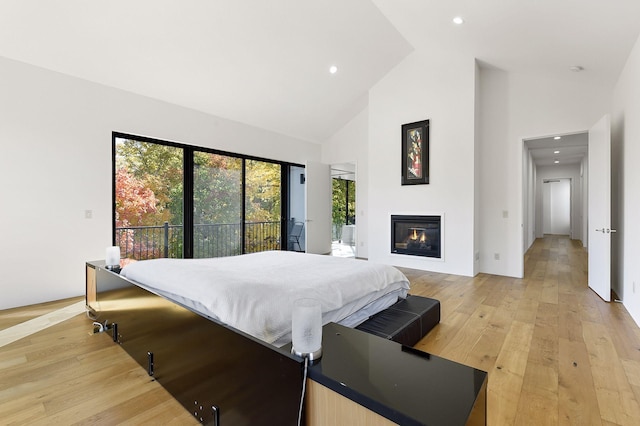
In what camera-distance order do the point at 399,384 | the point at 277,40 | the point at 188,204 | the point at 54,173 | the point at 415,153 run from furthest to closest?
the point at 415,153 < the point at 188,204 < the point at 277,40 < the point at 54,173 < the point at 399,384

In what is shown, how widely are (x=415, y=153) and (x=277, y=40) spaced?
105 inches

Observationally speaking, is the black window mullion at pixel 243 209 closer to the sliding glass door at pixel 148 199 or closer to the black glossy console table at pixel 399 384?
the sliding glass door at pixel 148 199

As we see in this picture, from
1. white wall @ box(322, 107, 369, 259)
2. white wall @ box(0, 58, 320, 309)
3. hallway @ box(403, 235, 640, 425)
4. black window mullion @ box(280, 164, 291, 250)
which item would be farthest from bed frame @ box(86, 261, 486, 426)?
white wall @ box(322, 107, 369, 259)

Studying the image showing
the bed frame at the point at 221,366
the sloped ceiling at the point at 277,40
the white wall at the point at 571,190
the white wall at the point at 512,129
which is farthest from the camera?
the white wall at the point at 571,190

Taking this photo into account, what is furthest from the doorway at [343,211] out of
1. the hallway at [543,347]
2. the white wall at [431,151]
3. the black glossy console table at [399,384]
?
the black glossy console table at [399,384]

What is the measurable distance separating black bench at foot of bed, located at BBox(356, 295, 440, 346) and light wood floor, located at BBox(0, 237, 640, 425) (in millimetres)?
109

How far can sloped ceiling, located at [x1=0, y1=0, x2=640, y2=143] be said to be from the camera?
116 inches

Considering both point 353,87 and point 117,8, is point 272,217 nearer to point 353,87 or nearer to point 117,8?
point 353,87

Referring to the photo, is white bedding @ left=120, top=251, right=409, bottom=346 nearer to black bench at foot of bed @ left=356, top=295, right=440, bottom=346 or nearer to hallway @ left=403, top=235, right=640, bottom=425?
black bench at foot of bed @ left=356, top=295, right=440, bottom=346

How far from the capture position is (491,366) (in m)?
2.05

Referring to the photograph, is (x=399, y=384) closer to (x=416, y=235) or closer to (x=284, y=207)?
(x=416, y=235)

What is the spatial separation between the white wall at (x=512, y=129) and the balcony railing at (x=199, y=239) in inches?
147

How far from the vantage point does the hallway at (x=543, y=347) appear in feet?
5.33

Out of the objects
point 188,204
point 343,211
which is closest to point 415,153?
point 188,204
